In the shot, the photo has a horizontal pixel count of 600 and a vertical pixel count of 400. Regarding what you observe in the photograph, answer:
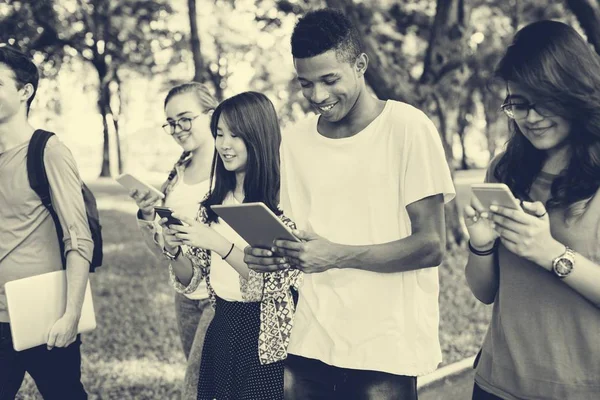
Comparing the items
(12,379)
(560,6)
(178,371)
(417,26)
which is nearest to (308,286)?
(12,379)

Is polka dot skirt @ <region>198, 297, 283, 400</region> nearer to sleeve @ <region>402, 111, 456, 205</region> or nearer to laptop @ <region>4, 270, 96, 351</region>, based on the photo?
laptop @ <region>4, 270, 96, 351</region>

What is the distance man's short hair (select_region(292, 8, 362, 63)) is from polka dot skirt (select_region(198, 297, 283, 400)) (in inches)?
45.5

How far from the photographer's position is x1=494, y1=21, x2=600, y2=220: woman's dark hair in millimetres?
2170

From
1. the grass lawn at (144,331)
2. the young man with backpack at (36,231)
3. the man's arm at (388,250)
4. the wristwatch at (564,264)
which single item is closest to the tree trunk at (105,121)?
the grass lawn at (144,331)

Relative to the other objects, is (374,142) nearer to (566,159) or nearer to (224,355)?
(566,159)

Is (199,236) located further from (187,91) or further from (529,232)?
(529,232)

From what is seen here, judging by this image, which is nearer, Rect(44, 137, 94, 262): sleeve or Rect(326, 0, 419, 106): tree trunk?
Rect(44, 137, 94, 262): sleeve

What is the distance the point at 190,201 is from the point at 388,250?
5.55 ft

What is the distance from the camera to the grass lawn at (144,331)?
583 centimetres

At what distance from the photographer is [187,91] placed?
4.08 metres

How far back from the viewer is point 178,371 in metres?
6.15

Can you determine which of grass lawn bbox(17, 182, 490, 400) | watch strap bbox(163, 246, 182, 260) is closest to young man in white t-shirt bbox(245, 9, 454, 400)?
watch strap bbox(163, 246, 182, 260)

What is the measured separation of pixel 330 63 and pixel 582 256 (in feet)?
3.52

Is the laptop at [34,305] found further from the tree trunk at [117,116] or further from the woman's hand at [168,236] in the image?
the tree trunk at [117,116]
